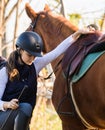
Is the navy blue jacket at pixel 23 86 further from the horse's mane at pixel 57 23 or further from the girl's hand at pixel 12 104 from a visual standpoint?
the horse's mane at pixel 57 23

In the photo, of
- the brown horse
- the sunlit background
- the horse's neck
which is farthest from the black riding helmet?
the sunlit background

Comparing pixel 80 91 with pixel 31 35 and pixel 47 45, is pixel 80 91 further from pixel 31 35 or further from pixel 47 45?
pixel 47 45

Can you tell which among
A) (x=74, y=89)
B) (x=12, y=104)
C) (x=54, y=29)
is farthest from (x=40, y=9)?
(x=12, y=104)

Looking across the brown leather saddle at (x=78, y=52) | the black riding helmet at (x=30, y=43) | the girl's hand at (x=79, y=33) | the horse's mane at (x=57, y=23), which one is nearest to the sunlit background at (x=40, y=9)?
the horse's mane at (x=57, y=23)

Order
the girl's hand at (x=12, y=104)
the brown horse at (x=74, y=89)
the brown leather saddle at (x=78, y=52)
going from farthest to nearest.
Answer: the brown leather saddle at (x=78, y=52)
the girl's hand at (x=12, y=104)
the brown horse at (x=74, y=89)

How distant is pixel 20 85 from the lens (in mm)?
3846

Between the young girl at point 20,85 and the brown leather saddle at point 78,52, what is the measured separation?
0.90 feet

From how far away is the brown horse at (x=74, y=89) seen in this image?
3463 mm

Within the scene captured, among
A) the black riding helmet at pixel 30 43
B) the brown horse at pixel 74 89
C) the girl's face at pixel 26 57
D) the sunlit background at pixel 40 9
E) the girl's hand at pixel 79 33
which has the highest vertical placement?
the black riding helmet at pixel 30 43

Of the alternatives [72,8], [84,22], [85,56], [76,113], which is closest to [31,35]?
[85,56]

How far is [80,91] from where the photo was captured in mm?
3672

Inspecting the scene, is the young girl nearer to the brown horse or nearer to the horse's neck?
the brown horse

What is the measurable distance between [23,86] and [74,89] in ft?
1.40

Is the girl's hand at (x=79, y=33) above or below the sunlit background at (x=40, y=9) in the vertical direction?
above
